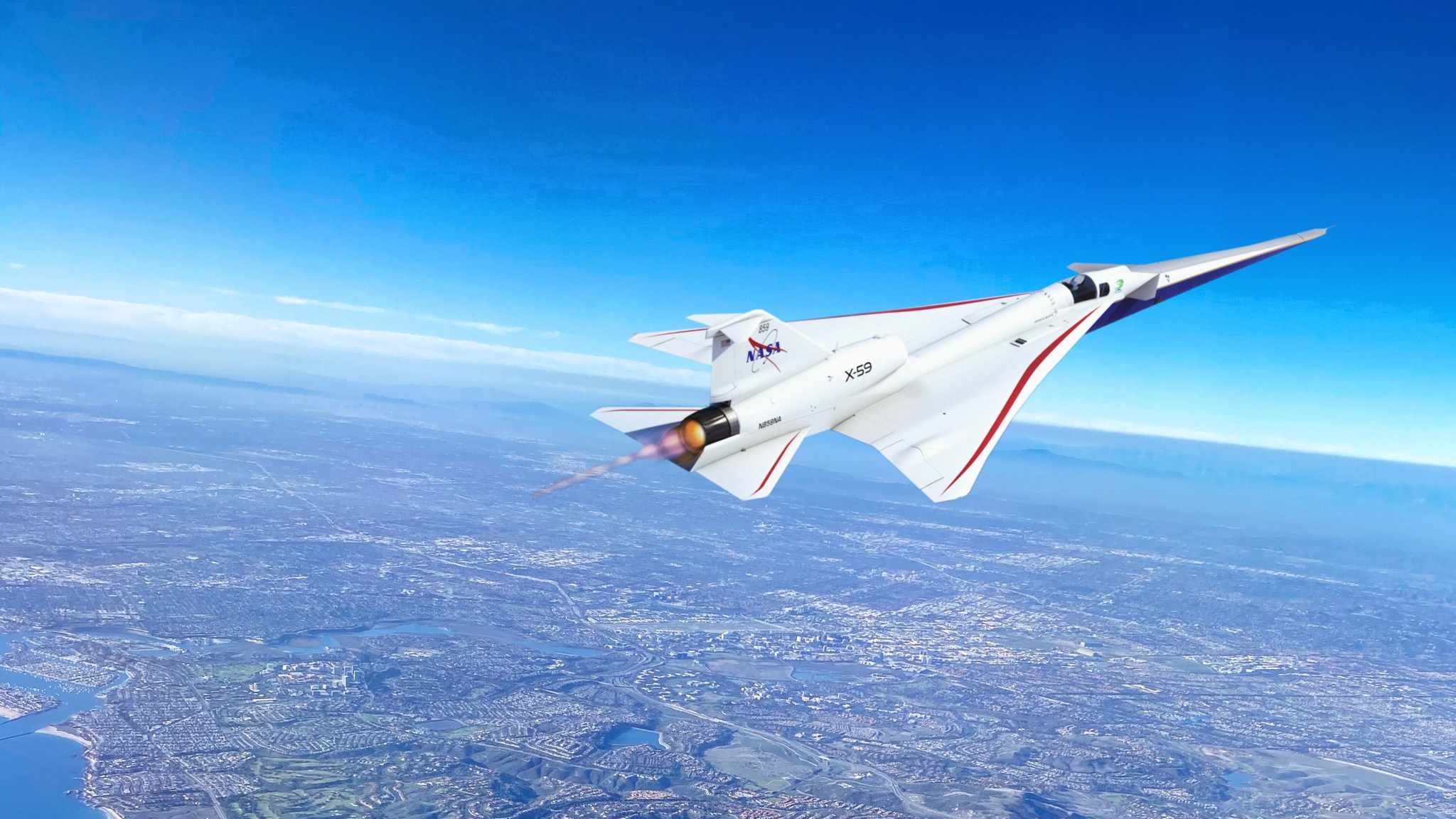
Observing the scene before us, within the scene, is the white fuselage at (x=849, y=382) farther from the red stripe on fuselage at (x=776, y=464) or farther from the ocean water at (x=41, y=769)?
the ocean water at (x=41, y=769)

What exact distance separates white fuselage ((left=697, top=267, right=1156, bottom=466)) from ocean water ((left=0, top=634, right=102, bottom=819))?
6183 cm

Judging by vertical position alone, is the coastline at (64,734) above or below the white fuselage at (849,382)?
below

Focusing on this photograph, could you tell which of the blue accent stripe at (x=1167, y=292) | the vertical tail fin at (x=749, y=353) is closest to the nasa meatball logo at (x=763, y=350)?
the vertical tail fin at (x=749, y=353)

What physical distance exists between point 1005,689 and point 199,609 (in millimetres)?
90049

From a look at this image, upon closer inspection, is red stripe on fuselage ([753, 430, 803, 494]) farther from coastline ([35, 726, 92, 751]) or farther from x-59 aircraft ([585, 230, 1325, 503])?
coastline ([35, 726, 92, 751])

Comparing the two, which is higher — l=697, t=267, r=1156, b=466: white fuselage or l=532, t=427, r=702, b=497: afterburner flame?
l=697, t=267, r=1156, b=466: white fuselage

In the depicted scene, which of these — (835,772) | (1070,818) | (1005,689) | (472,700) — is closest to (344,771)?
(472,700)

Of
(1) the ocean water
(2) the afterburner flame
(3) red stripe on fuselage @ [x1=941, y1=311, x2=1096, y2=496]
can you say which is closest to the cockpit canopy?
(3) red stripe on fuselage @ [x1=941, y1=311, x2=1096, y2=496]

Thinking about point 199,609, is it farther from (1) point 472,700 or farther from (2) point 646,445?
(2) point 646,445

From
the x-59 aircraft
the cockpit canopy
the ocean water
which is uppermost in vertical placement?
the cockpit canopy

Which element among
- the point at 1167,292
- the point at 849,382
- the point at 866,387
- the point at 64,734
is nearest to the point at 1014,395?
the point at 866,387

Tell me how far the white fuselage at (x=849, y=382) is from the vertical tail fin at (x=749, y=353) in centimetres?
17

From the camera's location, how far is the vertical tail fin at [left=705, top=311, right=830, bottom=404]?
381 inches

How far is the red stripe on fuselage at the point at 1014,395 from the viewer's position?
962cm
